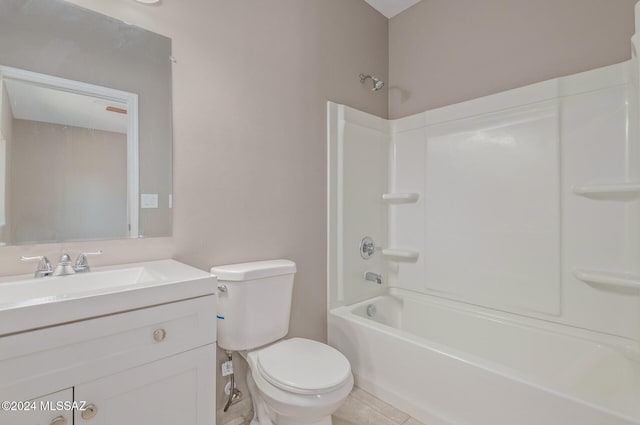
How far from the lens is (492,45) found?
1993mm

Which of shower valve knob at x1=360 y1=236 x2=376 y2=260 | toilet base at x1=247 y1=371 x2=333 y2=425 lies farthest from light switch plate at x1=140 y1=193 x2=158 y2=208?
shower valve knob at x1=360 y1=236 x2=376 y2=260

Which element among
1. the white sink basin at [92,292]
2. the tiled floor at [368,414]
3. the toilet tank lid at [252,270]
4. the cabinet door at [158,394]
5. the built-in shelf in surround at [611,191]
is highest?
the built-in shelf in surround at [611,191]

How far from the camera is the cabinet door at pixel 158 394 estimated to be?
2.77 ft

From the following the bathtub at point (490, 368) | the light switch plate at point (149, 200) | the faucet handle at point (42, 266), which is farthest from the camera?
the light switch plate at point (149, 200)

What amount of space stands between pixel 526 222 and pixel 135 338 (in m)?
2.01

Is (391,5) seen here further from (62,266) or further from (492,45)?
(62,266)

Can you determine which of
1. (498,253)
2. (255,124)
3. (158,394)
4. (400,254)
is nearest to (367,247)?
(400,254)

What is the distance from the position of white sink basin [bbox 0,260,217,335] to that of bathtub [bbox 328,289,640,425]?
113 cm

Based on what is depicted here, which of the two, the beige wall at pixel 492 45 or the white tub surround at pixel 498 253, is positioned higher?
the beige wall at pixel 492 45

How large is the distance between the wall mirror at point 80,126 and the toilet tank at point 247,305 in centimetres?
38

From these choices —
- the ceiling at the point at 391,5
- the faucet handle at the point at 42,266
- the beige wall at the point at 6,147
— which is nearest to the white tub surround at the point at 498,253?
the ceiling at the point at 391,5

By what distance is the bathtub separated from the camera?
1.17m

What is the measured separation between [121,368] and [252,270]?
0.63m

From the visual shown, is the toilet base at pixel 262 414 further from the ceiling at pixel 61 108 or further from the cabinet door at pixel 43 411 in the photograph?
the ceiling at pixel 61 108
